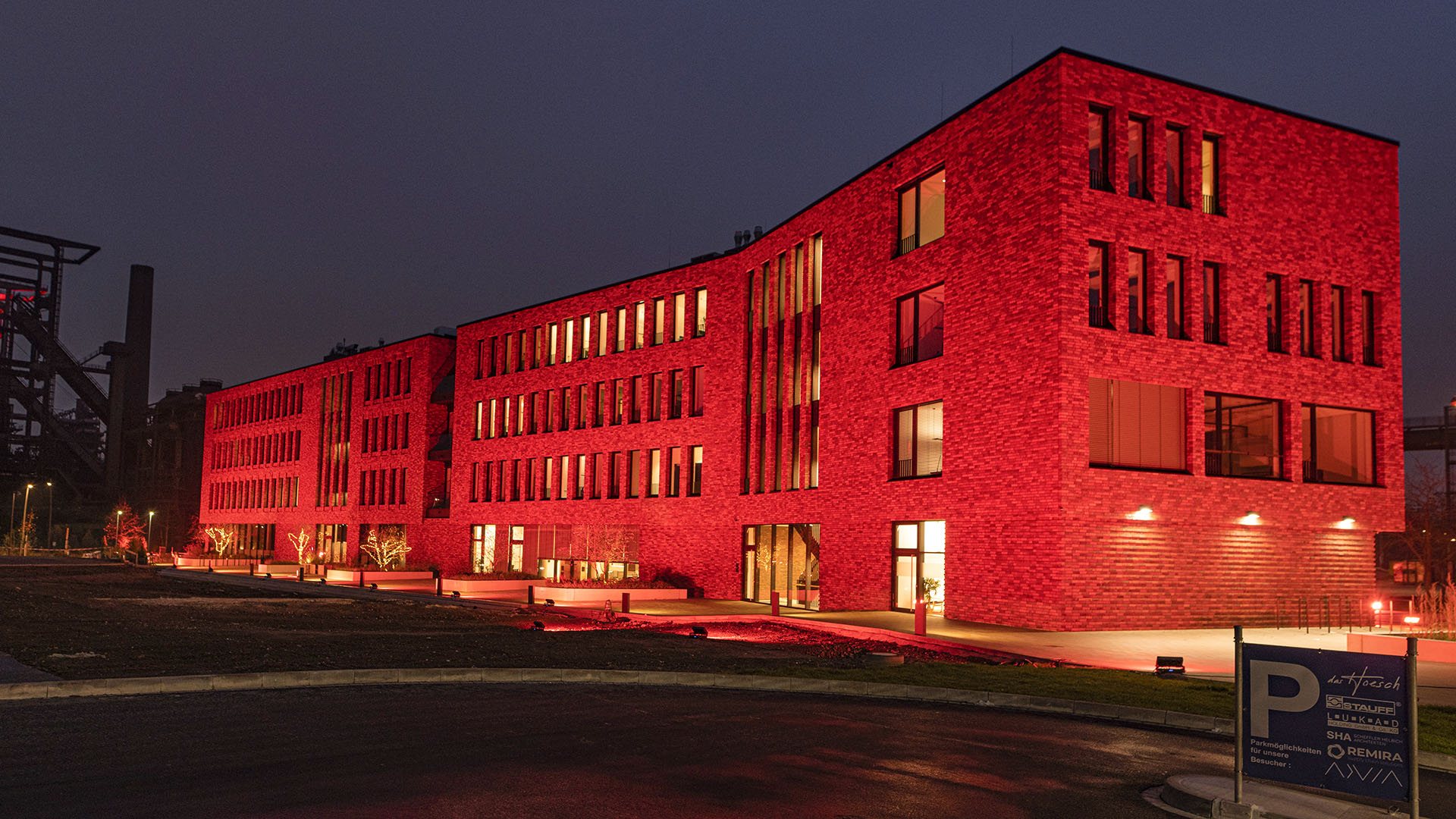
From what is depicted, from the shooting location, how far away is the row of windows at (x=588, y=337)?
4559 cm

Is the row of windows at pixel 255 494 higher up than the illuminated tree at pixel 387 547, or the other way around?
the row of windows at pixel 255 494

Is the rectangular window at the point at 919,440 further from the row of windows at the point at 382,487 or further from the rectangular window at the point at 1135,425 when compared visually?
the row of windows at the point at 382,487

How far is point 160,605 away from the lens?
30734mm

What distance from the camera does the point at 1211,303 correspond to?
2753cm

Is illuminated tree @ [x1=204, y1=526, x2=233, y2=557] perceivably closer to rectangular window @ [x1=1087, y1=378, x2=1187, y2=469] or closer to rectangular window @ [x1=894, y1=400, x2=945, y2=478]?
rectangular window @ [x1=894, y1=400, x2=945, y2=478]

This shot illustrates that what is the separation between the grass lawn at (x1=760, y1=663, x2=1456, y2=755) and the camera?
1248 cm

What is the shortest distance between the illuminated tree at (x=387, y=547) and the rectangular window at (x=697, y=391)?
64.0ft

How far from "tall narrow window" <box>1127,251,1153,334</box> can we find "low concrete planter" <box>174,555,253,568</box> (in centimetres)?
5441

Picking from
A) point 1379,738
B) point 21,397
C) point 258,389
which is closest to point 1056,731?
point 1379,738

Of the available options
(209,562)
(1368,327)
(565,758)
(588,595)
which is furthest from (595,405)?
(565,758)

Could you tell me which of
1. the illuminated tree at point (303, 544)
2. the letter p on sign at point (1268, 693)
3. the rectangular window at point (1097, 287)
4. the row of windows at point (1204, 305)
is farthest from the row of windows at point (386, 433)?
the letter p on sign at point (1268, 693)

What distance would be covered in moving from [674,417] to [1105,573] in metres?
23.4

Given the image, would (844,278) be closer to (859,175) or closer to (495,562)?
(859,175)

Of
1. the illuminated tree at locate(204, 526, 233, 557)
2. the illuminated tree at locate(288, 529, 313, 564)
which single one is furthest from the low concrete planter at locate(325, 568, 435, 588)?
the illuminated tree at locate(204, 526, 233, 557)
